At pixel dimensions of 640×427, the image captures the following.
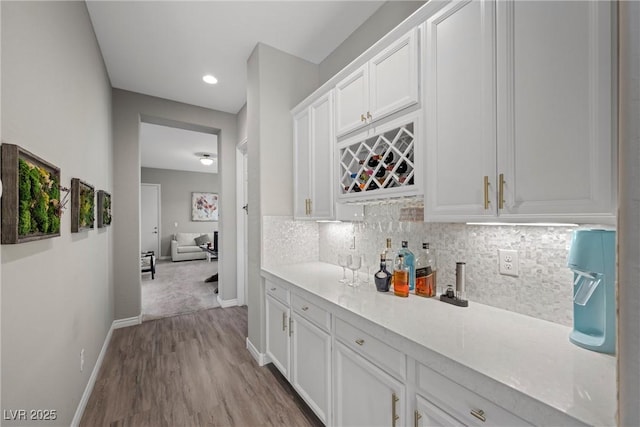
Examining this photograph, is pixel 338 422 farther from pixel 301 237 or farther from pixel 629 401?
pixel 301 237

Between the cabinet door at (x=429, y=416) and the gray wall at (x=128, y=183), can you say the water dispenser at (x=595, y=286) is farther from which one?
the gray wall at (x=128, y=183)

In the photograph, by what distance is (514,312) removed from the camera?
4.10 feet

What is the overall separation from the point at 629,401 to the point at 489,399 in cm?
34

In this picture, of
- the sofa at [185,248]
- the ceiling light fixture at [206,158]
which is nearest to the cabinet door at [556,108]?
the ceiling light fixture at [206,158]

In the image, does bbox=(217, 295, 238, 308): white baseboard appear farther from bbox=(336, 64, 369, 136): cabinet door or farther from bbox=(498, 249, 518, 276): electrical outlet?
bbox=(498, 249, 518, 276): electrical outlet

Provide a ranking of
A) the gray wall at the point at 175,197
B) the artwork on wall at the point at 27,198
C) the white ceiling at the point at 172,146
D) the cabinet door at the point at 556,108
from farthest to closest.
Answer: the gray wall at the point at 175,197 → the white ceiling at the point at 172,146 → the artwork on wall at the point at 27,198 → the cabinet door at the point at 556,108

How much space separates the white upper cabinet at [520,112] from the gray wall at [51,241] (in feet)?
5.62

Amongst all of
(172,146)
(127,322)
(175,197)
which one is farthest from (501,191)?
(175,197)

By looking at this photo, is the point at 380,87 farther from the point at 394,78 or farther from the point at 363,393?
the point at 363,393

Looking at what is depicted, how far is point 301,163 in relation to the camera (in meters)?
2.41

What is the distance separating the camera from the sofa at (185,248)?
307 inches

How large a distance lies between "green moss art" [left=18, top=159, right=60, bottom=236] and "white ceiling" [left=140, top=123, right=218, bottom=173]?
3539 mm

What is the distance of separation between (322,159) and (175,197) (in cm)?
765

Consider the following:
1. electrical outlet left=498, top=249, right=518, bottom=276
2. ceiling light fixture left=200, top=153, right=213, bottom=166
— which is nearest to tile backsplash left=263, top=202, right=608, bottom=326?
electrical outlet left=498, top=249, right=518, bottom=276
